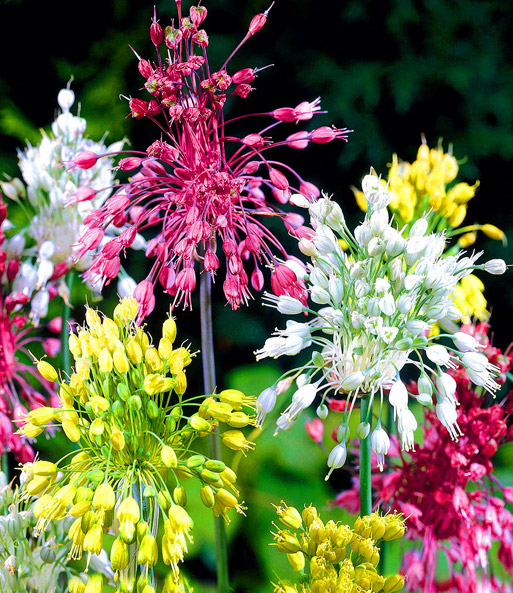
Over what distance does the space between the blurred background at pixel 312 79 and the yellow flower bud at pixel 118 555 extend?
0.70 meters

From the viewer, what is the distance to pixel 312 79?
1.38 m

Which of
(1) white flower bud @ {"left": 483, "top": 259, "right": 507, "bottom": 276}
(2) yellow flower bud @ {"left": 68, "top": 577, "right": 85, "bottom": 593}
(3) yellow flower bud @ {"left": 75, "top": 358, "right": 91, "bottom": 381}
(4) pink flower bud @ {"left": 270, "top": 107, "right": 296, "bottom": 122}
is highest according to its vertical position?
(4) pink flower bud @ {"left": 270, "top": 107, "right": 296, "bottom": 122}

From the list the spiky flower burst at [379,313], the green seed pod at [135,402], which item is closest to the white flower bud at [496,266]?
the spiky flower burst at [379,313]

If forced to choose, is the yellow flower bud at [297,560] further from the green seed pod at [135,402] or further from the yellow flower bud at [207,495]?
the green seed pod at [135,402]

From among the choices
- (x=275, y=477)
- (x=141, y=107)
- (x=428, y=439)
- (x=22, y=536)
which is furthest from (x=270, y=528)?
(x=141, y=107)

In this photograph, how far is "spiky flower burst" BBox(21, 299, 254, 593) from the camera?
2.08ft

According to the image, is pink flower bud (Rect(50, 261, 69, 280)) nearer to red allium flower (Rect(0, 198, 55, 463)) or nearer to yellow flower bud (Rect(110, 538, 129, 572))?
red allium flower (Rect(0, 198, 55, 463))

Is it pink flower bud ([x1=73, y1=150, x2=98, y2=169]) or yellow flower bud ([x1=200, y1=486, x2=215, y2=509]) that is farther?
pink flower bud ([x1=73, y1=150, x2=98, y2=169])

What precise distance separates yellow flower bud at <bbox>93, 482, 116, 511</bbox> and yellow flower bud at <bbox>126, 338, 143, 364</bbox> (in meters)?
0.13

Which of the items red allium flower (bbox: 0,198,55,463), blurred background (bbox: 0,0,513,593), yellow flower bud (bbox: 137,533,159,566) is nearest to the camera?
yellow flower bud (bbox: 137,533,159,566)

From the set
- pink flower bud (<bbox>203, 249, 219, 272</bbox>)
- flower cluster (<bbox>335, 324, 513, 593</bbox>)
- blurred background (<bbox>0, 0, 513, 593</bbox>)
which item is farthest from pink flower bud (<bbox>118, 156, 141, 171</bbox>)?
blurred background (<bbox>0, 0, 513, 593</bbox>)

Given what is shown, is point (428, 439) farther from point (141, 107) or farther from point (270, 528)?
point (141, 107)

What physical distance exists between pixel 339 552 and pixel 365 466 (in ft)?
0.32

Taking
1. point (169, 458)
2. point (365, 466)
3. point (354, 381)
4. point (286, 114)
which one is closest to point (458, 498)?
point (365, 466)
